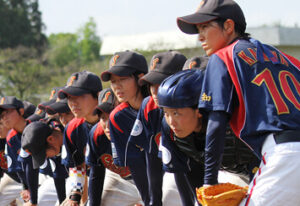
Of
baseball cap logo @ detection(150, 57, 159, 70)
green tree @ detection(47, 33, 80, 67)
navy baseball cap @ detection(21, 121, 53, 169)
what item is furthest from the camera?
green tree @ detection(47, 33, 80, 67)

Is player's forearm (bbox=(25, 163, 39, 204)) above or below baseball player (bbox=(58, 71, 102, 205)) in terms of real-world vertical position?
below

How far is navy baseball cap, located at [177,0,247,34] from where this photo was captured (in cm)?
343

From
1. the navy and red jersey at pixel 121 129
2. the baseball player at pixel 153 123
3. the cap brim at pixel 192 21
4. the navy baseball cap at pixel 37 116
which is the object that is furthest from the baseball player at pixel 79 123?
the cap brim at pixel 192 21

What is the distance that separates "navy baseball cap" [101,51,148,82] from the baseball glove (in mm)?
2355

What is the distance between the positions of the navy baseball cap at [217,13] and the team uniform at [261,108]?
1.01ft

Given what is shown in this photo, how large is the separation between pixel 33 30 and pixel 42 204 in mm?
48819

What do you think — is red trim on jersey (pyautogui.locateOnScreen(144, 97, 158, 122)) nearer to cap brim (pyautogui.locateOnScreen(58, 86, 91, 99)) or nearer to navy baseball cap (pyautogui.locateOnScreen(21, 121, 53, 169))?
cap brim (pyautogui.locateOnScreen(58, 86, 91, 99))

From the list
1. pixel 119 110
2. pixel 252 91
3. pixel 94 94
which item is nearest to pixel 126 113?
pixel 119 110

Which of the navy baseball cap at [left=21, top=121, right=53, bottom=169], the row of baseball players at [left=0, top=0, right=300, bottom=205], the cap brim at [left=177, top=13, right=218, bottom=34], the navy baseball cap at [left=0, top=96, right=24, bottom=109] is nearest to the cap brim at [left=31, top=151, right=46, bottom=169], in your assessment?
the navy baseball cap at [left=21, top=121, right=53, bottom=169]

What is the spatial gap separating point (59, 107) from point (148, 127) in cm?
209

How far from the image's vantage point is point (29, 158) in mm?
6910

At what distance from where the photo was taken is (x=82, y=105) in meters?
5.82

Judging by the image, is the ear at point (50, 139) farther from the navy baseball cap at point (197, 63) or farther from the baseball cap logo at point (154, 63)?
the navy baseball cap at point (197, 63)

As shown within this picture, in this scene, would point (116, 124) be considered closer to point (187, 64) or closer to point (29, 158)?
point (187, 64)
